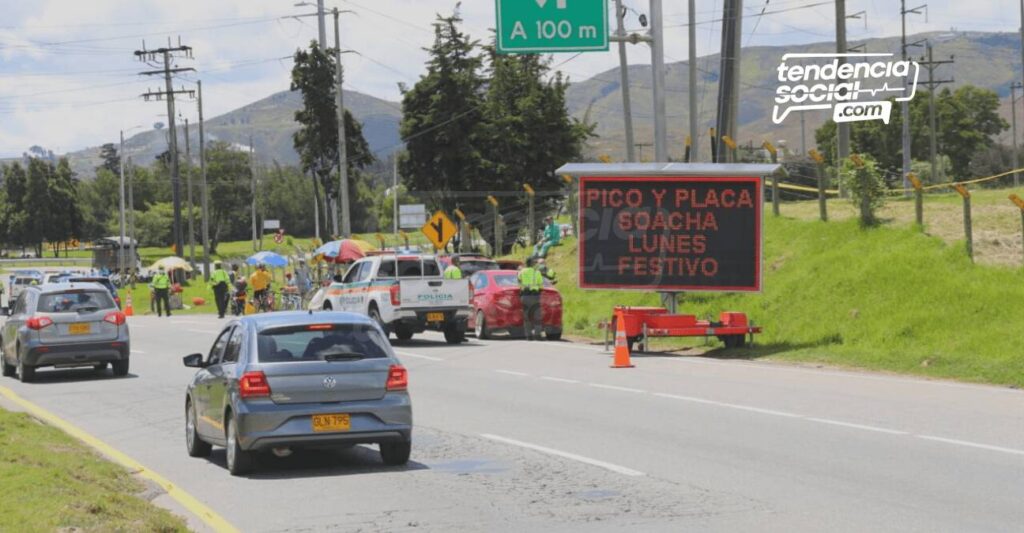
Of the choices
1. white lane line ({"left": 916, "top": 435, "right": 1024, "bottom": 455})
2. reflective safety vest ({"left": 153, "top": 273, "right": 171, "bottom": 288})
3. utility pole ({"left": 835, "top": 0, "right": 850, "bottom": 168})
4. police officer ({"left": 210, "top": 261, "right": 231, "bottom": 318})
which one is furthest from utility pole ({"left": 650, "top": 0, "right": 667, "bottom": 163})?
reflective safety vest ({"left": 153, "top": 273, "right": 171, "bottom": 288})

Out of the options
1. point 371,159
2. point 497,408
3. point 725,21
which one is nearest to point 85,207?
point 371,159

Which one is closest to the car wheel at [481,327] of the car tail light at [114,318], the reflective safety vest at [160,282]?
the car tail light at [114,318]

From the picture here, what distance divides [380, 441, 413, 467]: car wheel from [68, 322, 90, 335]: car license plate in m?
13.1

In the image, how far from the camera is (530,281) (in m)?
30.8

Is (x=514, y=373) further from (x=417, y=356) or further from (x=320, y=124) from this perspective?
(x=320, y=124)

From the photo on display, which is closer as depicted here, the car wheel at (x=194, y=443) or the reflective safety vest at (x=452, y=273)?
the car wheel at (x=194, y=443)

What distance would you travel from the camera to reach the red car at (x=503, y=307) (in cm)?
3136

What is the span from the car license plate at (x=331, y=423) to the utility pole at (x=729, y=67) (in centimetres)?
2039

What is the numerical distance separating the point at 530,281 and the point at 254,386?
18.6 m

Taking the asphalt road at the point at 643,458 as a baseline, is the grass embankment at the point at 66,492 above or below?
above

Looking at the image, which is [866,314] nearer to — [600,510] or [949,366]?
[949,366]

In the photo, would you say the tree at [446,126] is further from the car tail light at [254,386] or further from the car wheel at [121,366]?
the car tail light at [254,386]

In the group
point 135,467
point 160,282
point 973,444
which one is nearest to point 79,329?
point 135,467

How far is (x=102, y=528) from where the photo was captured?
29.6 feet
